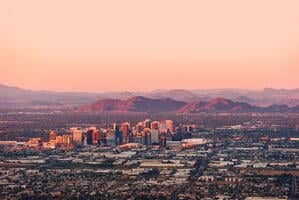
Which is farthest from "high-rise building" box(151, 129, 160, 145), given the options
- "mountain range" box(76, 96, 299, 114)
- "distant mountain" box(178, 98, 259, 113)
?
"distant mountain" box(178, 98, 259, 113)

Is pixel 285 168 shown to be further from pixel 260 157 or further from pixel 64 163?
pixel 64 163

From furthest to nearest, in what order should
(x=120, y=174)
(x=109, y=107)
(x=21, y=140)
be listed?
(x=109, y=107) < (x=21, y=140) < (x=120, y=174)

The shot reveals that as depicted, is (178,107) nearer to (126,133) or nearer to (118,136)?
(126,133)

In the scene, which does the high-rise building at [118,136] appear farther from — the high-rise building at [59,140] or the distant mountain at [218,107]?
the distant mountain at [218,107]

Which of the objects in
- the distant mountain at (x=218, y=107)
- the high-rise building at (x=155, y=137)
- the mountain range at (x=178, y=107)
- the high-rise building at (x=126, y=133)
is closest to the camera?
the high-rise building at (x=155, y=137)

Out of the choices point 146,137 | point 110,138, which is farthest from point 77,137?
point 146,137

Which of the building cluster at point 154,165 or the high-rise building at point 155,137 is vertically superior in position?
the high-rise building at point 155,137

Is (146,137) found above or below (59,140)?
above

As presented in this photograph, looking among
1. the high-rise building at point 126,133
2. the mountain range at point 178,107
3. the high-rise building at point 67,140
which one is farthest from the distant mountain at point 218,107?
the high-rise building at point 67,140

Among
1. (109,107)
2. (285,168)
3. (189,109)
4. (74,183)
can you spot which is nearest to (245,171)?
(285,168)
